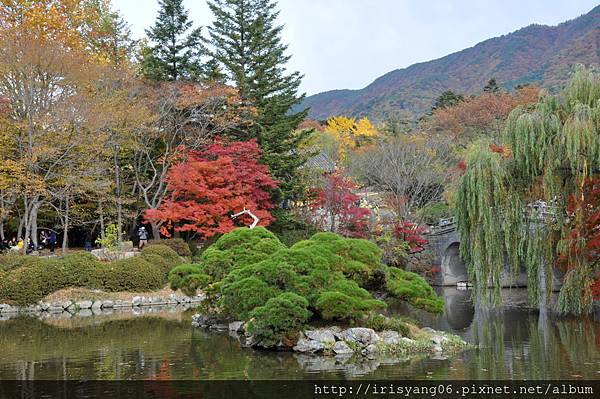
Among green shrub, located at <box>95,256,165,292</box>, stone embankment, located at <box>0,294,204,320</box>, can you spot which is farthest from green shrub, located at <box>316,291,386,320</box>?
green shrub, located at <box>95,256,165,292</box>

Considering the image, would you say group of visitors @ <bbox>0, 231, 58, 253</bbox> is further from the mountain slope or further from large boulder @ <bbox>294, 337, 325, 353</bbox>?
the mountain slope

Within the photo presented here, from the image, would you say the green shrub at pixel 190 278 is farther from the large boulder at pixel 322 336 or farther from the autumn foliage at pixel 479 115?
the autumn foliage at pixel 479 115

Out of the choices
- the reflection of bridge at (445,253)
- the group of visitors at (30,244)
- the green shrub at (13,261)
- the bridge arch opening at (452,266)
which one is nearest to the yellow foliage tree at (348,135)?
the reflection of bridge at (445,253)

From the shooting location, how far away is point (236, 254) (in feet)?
47.9

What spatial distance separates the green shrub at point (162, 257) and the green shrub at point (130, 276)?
1.00 feet

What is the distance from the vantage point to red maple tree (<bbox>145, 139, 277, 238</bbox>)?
→ 2255 centimetres

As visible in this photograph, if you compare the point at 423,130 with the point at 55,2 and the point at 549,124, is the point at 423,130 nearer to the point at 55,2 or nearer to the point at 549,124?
the point at 55,2

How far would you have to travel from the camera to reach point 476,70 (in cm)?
7962

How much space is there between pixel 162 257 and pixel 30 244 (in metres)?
6.03

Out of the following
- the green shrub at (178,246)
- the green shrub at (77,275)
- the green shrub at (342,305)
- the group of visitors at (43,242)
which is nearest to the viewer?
the green shrub at (342,305)

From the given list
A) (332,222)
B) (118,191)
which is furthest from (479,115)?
(118,191)

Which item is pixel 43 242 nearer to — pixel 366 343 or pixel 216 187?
pixel 216 187

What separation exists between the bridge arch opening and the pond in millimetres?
11153

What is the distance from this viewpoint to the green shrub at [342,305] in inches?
432
